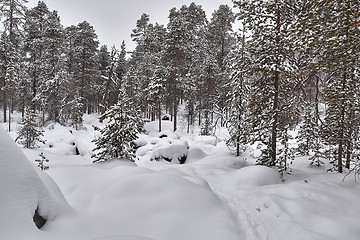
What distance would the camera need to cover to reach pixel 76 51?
3641cm

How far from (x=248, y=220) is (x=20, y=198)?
608 centimetres

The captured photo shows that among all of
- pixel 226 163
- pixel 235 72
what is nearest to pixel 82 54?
pixel 235 72

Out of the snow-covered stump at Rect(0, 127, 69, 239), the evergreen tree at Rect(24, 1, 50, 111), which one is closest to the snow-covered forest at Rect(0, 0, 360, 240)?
the snow-covered stump at Rect(0, 127, 69, 239)

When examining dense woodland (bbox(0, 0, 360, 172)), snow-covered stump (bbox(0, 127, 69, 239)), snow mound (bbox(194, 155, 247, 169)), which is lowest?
snow mound (bbox(194, 155, 247, 169))

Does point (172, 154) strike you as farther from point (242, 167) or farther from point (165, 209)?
point (165, 209)

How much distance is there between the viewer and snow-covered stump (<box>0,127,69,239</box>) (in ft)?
12.5

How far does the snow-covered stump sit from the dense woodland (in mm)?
6222

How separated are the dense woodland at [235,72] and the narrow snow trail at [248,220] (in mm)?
3407

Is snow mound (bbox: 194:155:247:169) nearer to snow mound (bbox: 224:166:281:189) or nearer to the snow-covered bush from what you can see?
the snow-covered bush

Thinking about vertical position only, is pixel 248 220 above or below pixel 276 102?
below

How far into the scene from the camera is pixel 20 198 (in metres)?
4.20

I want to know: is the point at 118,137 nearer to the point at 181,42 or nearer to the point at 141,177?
the point at 141,177

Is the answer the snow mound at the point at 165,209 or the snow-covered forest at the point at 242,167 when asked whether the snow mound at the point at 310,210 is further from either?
the snow mound at the point at 165,209

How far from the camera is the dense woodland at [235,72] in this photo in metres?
7.42
